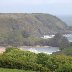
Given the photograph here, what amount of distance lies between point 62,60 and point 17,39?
81.6 metres

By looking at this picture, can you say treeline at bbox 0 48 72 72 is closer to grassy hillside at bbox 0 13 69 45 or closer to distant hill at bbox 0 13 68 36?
grassy hillside at bbox 0 13 69 45

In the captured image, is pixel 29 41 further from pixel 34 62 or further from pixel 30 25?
pixel 34 62

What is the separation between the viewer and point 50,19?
149000 millimetres

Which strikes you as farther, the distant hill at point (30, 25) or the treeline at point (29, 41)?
the distant hill at point (30, 25)

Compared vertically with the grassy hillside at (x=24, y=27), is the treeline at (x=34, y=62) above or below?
above

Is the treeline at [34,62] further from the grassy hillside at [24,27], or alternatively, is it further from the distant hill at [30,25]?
the distant hill at [30,25]

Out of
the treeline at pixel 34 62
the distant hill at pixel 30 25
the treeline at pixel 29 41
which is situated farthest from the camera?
the distant hill at pixel 30 25

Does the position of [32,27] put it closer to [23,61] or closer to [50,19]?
[50,19]

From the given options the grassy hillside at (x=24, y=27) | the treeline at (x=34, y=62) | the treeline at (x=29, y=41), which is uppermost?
the treeline at (x=34, y=62)

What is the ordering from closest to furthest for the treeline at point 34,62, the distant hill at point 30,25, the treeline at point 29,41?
1. the treeline at point 34,62
2. the treeline at point 29,41
3. the distant hill at point 30,25

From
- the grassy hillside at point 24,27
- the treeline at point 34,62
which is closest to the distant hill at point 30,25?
the grassy hillside at point 24,27

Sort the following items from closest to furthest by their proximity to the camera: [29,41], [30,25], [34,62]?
[34,62]
[29,41]
[30,25]

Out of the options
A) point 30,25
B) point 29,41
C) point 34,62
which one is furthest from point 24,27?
point 34,62

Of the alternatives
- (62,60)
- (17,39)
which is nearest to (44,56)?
(62,60)
